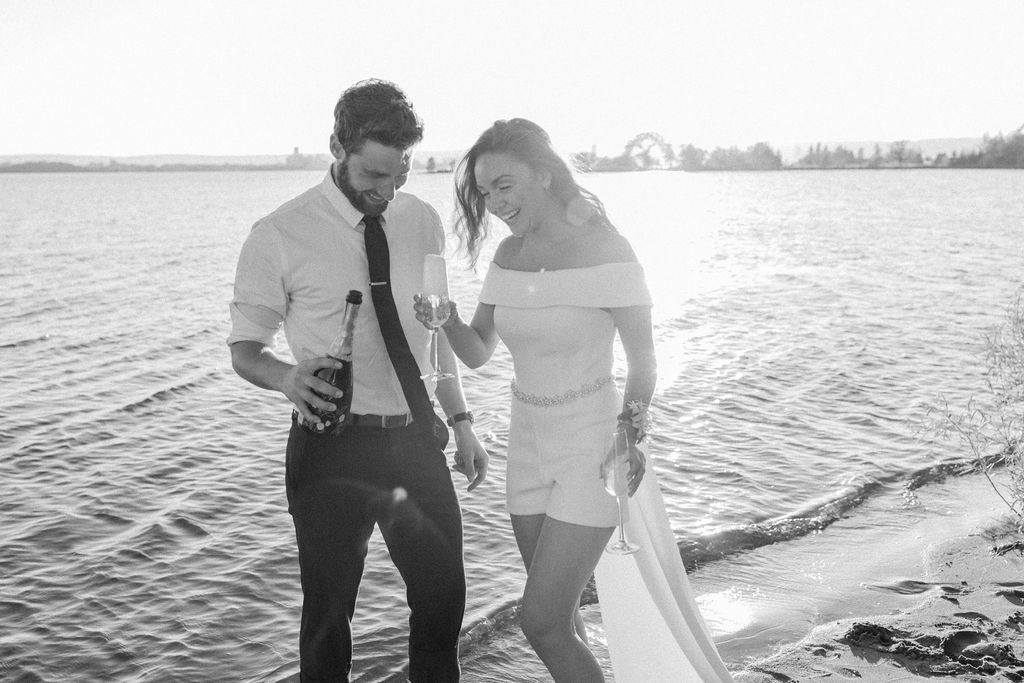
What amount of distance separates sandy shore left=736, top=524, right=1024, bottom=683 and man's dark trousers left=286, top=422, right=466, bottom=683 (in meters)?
2.78

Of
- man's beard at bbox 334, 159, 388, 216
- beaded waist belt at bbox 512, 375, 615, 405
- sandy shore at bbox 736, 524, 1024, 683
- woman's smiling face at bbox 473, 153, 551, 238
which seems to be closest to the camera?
man's beard at bbox 334, 159, 388, 216

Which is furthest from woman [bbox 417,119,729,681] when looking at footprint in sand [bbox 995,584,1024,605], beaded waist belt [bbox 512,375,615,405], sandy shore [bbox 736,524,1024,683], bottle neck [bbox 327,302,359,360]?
footprint in sand [bbox 995,584,1024,605]

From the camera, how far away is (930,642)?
6.09 m

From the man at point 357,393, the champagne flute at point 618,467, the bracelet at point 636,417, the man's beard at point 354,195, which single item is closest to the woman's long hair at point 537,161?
the man at point 357,393

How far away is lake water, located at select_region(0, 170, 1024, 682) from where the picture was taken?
728cm

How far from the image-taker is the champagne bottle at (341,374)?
143 inches

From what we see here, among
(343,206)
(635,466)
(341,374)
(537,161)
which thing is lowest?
(635,466)

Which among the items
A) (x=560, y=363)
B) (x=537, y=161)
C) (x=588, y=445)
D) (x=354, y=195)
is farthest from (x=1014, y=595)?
Result: (x=354, y=195)

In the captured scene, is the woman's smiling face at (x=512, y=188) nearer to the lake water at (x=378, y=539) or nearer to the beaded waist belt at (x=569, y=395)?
the beaded waist belt at (x=569, y=395)

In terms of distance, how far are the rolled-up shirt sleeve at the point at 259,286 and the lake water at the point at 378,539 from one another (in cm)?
117

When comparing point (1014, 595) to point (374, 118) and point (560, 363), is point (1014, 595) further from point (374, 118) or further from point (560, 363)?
point (374, 118)

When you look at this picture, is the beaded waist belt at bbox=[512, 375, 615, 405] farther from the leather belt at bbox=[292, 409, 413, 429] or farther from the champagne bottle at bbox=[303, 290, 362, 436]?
the champagne bottle at bbox=[303, 290, 362, 436]

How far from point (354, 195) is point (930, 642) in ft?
15.4

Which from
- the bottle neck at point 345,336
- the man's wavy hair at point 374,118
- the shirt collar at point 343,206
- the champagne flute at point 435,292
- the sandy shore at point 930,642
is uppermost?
the man's wavy hair at point 374,118
